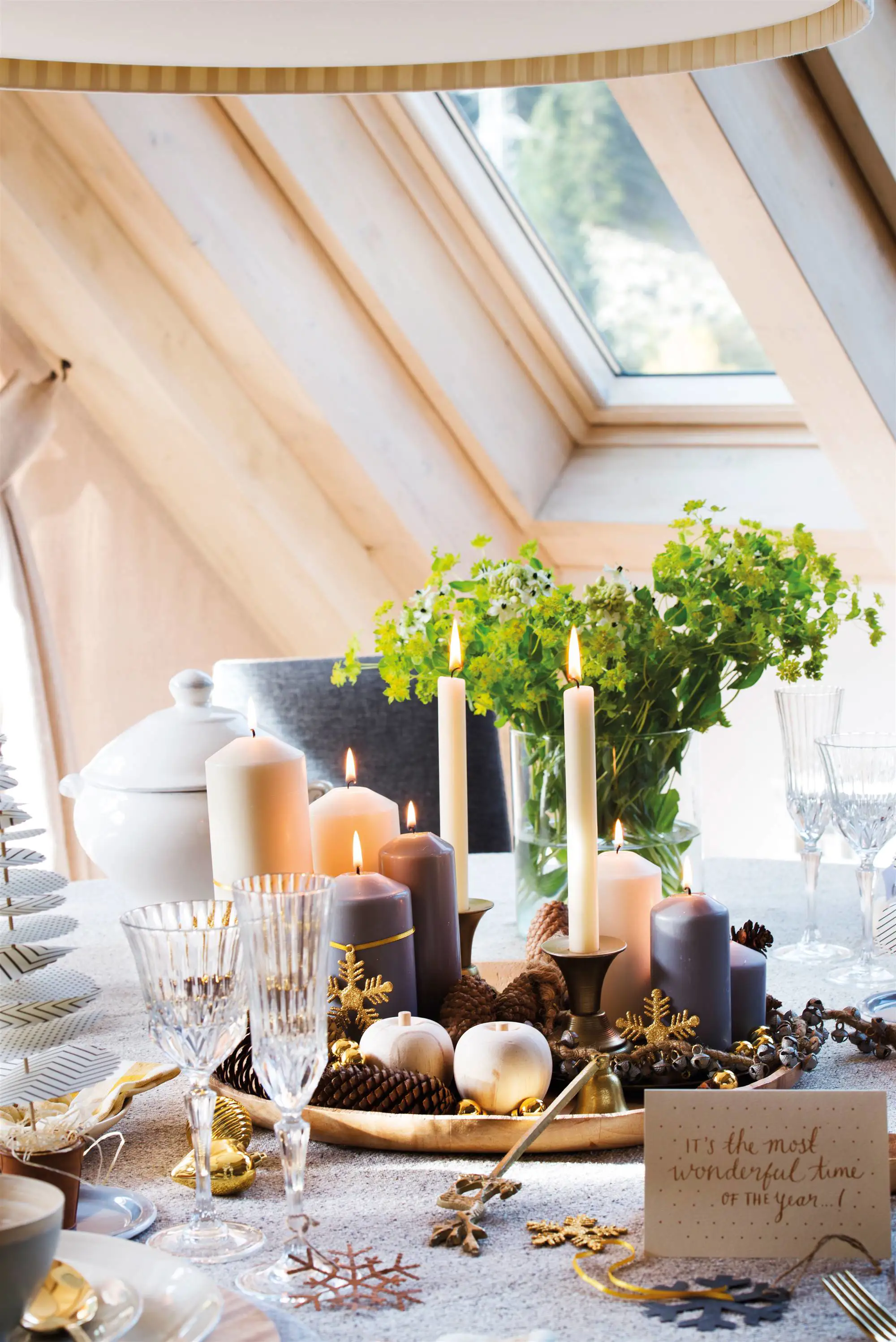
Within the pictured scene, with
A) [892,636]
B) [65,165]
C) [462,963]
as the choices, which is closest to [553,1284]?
[462,963]

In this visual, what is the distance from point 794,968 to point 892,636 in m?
1.61

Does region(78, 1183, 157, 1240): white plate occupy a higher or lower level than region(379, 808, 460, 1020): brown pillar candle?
lower

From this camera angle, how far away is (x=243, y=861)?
1.12 metres

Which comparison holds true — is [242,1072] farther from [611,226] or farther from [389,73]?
[611,226]

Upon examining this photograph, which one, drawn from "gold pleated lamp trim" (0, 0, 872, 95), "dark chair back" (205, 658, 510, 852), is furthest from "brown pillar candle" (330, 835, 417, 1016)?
"dark chair back" (205, 658, 510, 852)

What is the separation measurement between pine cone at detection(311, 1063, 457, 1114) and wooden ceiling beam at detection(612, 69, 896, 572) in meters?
1.50

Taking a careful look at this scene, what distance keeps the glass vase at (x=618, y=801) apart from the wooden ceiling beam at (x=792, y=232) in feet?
3.55

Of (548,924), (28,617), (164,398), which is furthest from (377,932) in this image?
(28,617)

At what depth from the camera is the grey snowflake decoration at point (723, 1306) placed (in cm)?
73

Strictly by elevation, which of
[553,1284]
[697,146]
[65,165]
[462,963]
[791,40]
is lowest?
[553,1284]

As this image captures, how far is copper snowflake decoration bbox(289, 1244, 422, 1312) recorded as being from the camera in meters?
0.77

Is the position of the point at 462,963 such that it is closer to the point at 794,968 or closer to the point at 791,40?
the point at 794,968

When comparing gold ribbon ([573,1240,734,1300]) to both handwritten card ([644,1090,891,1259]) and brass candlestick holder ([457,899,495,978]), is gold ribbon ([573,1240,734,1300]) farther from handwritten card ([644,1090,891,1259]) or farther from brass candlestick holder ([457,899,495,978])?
brass candlestick holder ([457,899,495,978])

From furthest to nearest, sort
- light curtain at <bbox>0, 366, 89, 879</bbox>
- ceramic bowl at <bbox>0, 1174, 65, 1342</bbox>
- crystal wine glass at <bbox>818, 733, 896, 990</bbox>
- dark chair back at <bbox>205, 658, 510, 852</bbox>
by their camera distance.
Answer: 1. light curtain at <bbox>0, 366, 89, 879</bbox>
2. dark chair back at <bbox>205, 658, 510, 852</bbox>
3. crystal wine glass at <bbox>818, 733, 896, 990</bbox>
4. ceramic bowl at <bbox>0, 1174, 65, 1342</bbox>
